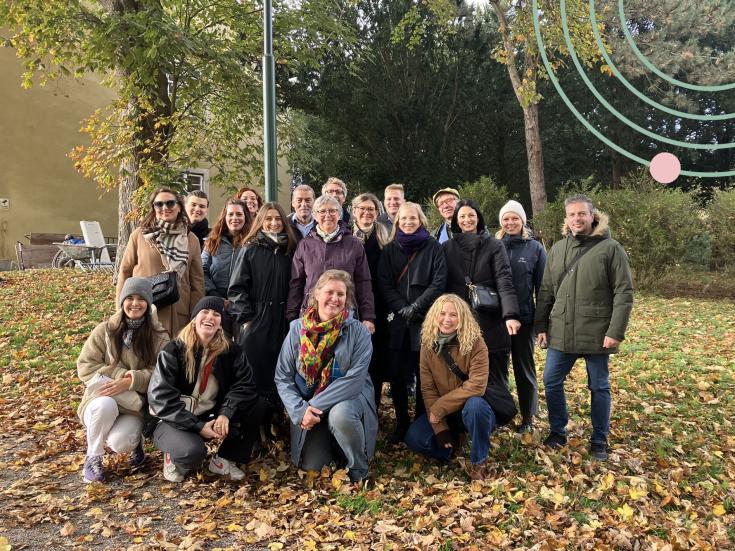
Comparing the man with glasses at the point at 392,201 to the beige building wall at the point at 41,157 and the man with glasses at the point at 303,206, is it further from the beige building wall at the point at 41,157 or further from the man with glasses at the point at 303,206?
the beige building wall at the point at 41,157

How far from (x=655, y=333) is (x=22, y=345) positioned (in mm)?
9649

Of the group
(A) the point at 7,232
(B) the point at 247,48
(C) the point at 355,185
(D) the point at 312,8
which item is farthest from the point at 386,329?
(C) the point at 355,185

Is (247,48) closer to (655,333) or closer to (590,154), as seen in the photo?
(655,333)

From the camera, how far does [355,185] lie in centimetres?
2166

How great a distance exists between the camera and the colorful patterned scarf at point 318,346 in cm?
429

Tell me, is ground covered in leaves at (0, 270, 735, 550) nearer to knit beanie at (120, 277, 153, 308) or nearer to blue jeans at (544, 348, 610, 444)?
blue jeans at (544, 348, 610, 444)

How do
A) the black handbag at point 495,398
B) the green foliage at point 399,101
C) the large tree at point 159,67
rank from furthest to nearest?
the green foliage at point 399,101
the large tree at point 159,67
the black handbag at point 495,398

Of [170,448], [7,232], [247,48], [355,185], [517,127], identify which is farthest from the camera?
[517,127]

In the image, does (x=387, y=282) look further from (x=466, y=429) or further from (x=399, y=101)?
(x=399, y=101)

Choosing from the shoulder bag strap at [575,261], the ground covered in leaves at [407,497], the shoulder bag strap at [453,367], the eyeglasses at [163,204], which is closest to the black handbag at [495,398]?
the shoulder bag strap at [453,367]

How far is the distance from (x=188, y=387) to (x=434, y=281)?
201 centimetres

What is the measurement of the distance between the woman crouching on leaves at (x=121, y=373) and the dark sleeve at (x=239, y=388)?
598 mm

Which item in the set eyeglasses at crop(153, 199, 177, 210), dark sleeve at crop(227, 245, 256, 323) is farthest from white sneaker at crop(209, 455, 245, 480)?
eyeglasses at crop(153, 199, 177, 210)

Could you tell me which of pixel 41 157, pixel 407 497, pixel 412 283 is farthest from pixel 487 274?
pixel 41 157
